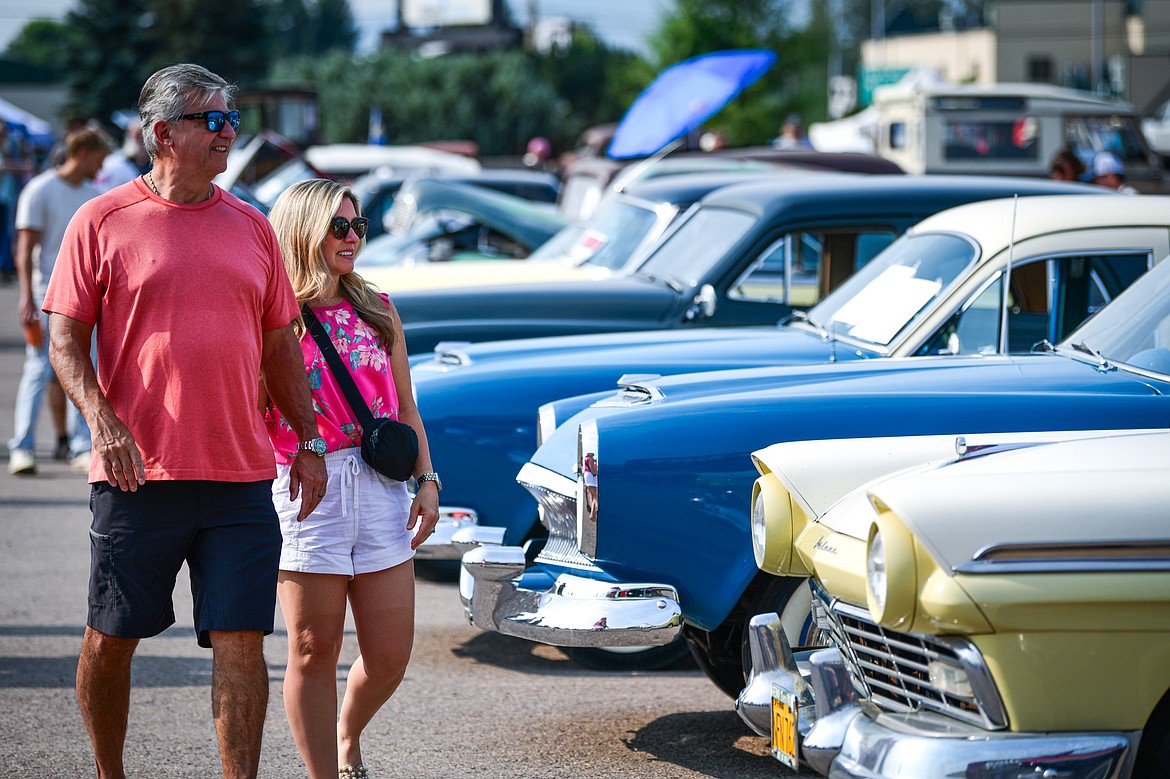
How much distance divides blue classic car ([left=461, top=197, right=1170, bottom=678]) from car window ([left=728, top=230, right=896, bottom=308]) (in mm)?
2126

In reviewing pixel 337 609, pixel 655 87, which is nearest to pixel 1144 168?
pixel 655 87

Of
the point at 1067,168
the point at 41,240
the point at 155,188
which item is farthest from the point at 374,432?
the point at 1067,168

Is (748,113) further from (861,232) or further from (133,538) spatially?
(133,538)

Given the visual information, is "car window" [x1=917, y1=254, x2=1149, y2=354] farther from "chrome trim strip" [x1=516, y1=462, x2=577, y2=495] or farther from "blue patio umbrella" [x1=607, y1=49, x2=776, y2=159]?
"blue patio umbrella" [x1=607, y1=49, x2=776, y2=159]

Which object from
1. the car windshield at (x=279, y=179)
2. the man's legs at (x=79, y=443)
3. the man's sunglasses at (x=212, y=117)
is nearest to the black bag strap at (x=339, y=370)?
the man's sunglasses at (x=212, y=117)

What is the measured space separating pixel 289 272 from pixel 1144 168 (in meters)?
16.2

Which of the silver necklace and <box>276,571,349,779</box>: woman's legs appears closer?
the silver necklace

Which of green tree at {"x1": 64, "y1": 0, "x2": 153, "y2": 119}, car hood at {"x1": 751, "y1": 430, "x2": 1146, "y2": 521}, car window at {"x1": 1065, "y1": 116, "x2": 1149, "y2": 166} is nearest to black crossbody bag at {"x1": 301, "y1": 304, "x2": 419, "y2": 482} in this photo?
car hood at {"x1": 751, "y1": 430, "x2": 1146, "y2": 521}

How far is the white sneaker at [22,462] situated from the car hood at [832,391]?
5.61 m

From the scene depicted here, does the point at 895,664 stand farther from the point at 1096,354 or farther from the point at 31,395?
the point at 31,395

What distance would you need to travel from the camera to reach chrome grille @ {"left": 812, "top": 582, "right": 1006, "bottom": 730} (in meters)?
3.00

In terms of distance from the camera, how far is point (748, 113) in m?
41.3

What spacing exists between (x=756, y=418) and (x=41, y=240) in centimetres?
626

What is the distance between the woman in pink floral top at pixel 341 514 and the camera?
3.89m
